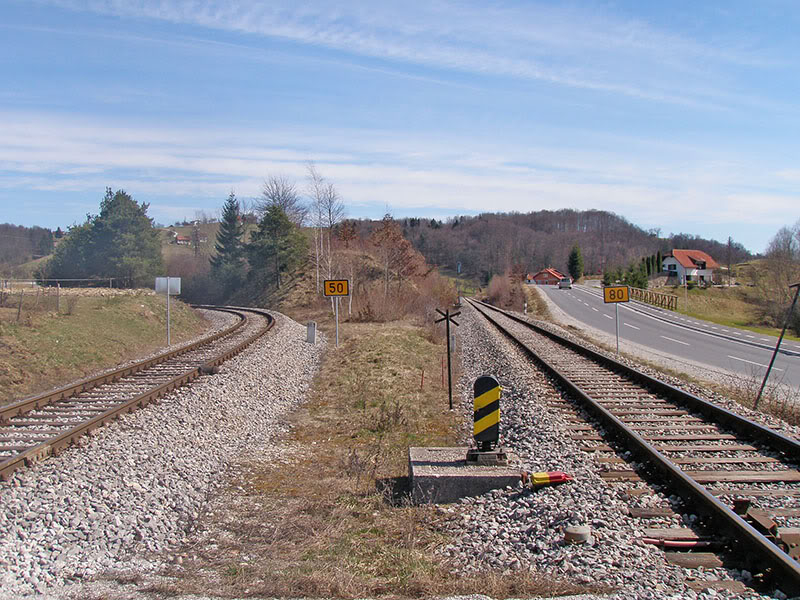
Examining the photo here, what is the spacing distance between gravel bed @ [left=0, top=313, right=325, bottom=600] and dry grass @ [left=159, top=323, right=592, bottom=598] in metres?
0.42

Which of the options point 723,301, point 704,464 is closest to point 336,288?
point 704,464

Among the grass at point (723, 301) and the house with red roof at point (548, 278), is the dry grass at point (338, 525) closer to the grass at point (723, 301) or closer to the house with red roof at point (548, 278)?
the grass at point (723, 301)

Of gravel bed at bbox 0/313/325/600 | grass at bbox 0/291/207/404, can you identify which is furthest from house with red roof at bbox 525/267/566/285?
gravel bed at bbox 0/313/325/600

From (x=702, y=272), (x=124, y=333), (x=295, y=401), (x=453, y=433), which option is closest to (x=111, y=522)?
(x=453, y=433)

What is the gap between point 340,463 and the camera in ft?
28.9

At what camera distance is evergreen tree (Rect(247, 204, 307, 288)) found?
62875 mm

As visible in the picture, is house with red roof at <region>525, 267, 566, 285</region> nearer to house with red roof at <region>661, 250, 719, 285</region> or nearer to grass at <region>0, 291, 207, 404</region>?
house with red roof at <region>661, 250, 719, 285</region>

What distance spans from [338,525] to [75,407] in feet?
22.3

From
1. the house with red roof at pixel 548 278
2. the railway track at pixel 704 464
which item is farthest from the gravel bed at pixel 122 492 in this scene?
the house with red roof at pixel 548 278

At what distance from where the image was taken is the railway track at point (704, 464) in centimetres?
503

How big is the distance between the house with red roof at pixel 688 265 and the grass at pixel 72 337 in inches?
4759

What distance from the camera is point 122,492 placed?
6707 mm

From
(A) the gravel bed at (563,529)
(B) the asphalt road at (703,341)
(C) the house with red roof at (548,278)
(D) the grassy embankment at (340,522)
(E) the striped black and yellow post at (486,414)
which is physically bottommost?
(B) the asphalt road at (703,341)

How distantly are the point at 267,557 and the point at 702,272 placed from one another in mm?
144268
